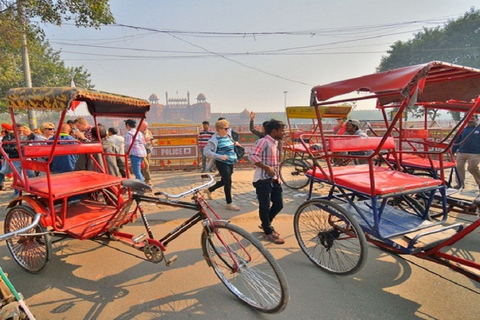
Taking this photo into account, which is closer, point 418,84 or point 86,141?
point 418,84

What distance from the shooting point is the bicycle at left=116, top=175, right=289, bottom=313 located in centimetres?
211

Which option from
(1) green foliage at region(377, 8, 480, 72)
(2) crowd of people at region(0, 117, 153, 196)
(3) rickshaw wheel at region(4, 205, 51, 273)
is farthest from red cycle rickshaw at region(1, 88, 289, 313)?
(1) green foliage at region(377, 8, 480, 72)

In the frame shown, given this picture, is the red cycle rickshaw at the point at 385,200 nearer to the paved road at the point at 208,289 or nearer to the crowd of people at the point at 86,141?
the paved road at the point at 208,289

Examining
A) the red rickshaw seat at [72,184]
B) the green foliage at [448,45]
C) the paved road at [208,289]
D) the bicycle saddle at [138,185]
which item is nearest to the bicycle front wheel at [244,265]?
the paved road at [208,289]

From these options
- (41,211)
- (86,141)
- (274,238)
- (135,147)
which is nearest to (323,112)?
(274,238)

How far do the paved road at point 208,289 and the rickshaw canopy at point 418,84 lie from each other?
1.70 m

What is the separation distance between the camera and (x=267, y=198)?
3.37 metres

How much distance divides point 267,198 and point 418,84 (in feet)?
6.56

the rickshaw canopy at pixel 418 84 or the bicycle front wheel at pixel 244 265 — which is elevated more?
the rickshaw canopy at pixel 418 84

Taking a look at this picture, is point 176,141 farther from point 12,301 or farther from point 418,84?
point 418,84

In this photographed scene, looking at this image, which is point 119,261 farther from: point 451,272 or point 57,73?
point 57,73

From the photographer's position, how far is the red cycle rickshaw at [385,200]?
2.18 metres

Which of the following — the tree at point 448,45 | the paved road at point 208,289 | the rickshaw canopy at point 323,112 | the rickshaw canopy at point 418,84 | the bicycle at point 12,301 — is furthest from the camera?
the tree at point 448,45

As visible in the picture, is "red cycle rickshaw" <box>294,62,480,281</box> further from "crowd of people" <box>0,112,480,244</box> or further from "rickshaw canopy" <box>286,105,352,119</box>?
"rickshaw canopy" <box>286,105,352,119</box>
